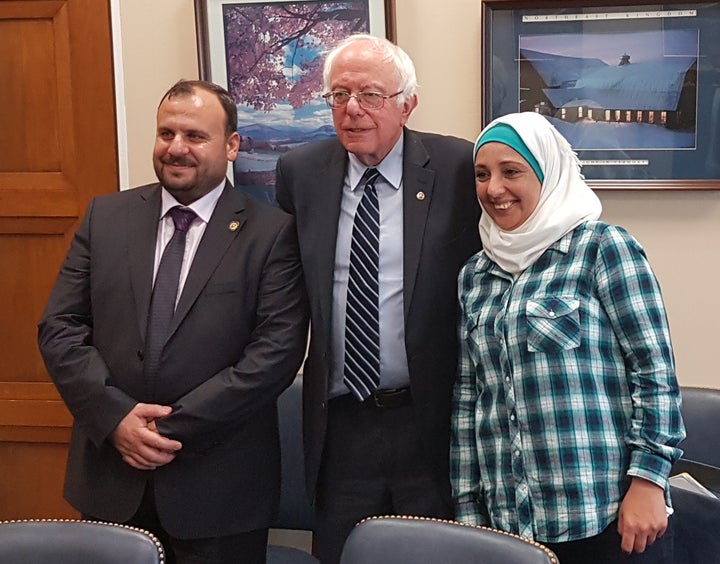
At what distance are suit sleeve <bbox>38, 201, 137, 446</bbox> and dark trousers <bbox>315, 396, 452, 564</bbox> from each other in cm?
47

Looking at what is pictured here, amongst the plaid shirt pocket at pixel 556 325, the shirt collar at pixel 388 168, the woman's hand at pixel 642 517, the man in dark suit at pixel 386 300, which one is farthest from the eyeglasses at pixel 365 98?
the woman's hand at pixel 642 517

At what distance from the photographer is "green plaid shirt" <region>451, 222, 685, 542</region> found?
5.03ft

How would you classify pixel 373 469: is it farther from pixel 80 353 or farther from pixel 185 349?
pixel 80 353

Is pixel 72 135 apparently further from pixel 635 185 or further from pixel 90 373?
pixel 635 185

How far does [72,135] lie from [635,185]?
178 centimetres

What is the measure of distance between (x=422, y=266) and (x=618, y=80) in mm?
996

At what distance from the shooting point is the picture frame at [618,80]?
7.76ft

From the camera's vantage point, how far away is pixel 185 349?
71.8 inches

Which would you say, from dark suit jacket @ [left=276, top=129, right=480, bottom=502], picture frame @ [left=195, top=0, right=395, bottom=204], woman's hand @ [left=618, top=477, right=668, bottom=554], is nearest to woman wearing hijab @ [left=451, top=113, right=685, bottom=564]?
woman's hand @ [left=618, top=477, right=668, bottom=554]

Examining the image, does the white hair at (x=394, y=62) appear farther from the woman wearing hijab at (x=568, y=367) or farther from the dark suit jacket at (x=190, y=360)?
the dark suit jacket at (x=190, y=360)

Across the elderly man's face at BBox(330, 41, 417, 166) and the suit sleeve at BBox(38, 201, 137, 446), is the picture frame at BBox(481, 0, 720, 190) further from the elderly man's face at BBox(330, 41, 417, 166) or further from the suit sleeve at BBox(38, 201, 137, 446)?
the suit sleeve at BBox(38, 201, 137, 446)

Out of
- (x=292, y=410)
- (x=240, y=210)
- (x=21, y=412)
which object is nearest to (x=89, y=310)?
(x=240, y=210)

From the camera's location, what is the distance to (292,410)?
2.50 m

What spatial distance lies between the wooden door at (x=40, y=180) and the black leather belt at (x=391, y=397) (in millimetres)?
1335
